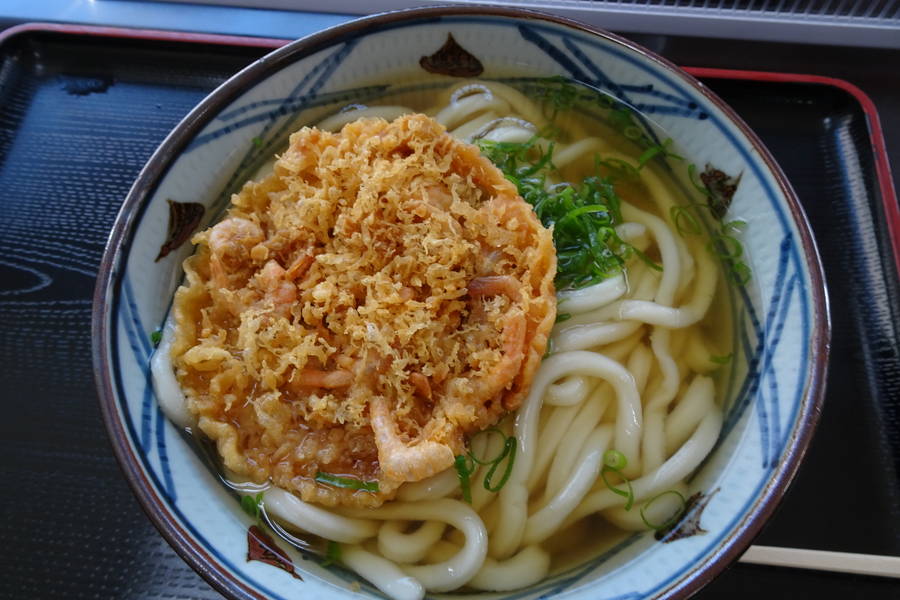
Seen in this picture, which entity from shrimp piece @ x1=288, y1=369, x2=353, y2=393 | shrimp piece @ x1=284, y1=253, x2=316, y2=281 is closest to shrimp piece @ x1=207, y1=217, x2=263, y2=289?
shrimp piece @ x1=284, y1=253, x2=316, y2=281

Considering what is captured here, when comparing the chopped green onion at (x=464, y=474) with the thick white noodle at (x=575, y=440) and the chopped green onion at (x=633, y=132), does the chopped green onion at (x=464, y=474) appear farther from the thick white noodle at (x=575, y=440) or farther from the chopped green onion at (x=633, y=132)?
the chopped green onion at (x=633, y=132)

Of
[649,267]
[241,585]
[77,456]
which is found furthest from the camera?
[649,267]

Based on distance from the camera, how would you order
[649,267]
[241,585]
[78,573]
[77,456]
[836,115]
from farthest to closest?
[836,115]
[649,267]
[77,456]
[78,573]
[241,585]

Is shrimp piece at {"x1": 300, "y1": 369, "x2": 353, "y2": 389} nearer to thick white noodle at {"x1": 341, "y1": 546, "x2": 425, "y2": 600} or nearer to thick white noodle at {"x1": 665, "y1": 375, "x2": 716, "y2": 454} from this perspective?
thick white noodle at {"x1": 341, "y1": 546, "x2": 425, "y2": 600}

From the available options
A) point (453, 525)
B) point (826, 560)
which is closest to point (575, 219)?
point (453, 525)

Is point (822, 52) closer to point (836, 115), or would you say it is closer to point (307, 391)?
point (836, 115)

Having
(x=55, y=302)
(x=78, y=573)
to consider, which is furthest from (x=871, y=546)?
(x=55, y=302)

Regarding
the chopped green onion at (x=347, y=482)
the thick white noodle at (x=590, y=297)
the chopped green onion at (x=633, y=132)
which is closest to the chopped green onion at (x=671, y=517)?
the thick white noodle at (x=590, y=297)
